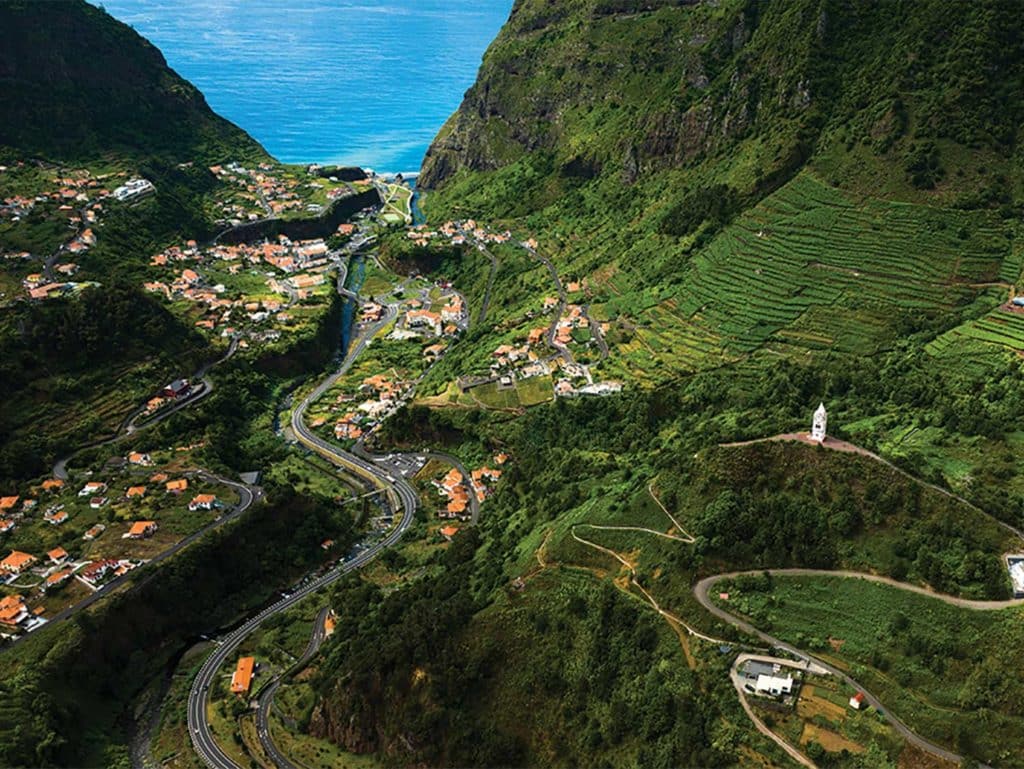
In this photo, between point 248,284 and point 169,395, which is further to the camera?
point 248,284

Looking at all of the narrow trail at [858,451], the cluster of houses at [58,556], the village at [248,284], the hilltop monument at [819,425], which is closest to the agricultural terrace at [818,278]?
the narrow trail at [858,451]

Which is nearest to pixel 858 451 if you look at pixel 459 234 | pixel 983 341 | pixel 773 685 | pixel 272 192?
pixel 773 685

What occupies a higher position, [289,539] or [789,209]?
[789,209]

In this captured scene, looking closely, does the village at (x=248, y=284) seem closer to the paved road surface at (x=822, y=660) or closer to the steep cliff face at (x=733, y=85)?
the steep cliff face at (x=733, y=85)

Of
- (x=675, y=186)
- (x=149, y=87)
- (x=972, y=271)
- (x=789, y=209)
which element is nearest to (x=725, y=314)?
(x=789, y=209)

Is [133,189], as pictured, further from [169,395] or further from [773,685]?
[773,685]

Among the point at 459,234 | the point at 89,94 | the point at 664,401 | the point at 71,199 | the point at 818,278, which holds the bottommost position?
the point at 459,234

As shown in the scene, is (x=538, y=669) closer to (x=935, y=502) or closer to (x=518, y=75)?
(x=935, y=502)
